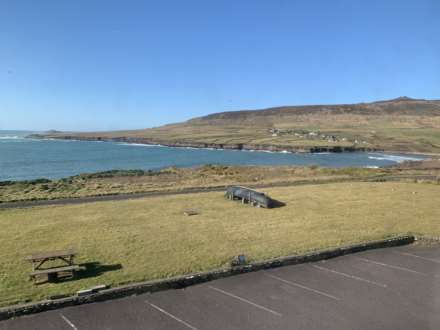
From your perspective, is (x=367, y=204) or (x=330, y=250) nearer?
(x=330, y=250)

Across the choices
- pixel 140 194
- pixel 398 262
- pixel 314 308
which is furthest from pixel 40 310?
pixel 140 194

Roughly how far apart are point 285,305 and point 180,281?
3.39 meters

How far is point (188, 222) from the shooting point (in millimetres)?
19688

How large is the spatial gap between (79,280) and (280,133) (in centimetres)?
16380

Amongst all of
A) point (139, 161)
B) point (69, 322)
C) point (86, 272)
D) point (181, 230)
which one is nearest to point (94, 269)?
point (86, 272)

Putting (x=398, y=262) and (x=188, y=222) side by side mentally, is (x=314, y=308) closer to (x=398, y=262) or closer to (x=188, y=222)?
(x=398, y=262)

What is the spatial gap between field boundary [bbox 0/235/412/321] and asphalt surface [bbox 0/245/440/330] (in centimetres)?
21

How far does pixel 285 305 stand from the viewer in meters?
10.6

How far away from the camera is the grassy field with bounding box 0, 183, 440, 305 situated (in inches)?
504

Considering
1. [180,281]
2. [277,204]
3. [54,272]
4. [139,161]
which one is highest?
[54,272]

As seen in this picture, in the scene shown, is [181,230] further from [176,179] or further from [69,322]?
[176,179]

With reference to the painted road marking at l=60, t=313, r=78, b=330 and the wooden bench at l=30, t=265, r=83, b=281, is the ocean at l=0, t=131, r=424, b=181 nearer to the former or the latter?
the wooden bench at l=30, t=265, r=83, b=281

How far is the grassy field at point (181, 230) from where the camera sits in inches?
504

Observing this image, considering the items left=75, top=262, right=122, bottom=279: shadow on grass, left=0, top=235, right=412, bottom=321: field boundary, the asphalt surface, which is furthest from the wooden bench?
the asphalt surface
